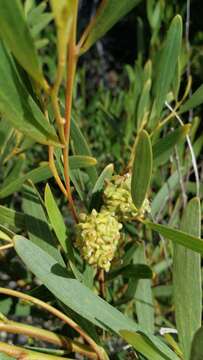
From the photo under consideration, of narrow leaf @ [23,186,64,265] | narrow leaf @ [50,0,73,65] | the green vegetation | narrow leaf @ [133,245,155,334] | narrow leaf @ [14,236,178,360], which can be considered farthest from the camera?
narrow leaf @ [133,245,155,334]

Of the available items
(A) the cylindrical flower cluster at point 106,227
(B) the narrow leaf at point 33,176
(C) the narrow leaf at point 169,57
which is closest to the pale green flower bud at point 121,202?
(A) the cylindrical flower cluster at point 106,227

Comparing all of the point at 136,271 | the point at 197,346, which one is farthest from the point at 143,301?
the point at 197,346

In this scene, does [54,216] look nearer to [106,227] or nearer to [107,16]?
[106,227]

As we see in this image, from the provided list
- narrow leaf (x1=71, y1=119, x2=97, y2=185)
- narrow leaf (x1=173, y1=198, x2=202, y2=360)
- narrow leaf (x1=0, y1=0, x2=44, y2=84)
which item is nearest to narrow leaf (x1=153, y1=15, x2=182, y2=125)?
narrow leaf (x1=71, y1=119, x2=97, y2=185)

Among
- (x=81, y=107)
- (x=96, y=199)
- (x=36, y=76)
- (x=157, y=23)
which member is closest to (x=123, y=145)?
(x=157, y=23)

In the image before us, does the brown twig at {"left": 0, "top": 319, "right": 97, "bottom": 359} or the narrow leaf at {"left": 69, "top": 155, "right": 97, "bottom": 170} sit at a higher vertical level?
the narrow leaf at {"left": 69, "top": 155, "right": 97, "bottom": 170}

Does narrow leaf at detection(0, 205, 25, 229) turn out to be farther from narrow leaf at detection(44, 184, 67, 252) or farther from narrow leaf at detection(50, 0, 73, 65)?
narrow leaf at detection(50, 0, 73, 65)
